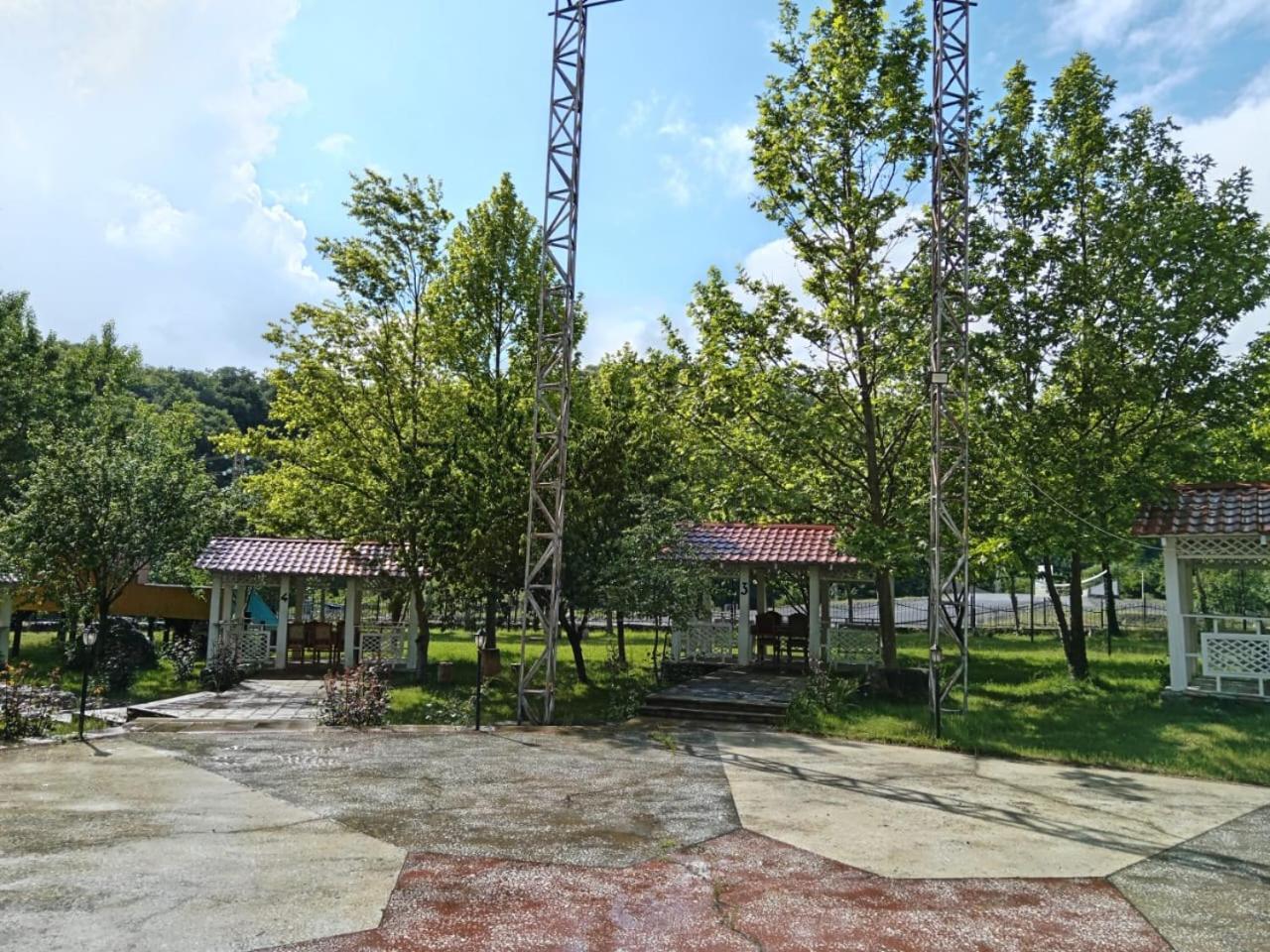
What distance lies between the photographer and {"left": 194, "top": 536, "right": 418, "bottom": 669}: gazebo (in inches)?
778

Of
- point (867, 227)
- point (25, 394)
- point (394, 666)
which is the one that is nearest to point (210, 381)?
point (25, 394)

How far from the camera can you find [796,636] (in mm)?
18891

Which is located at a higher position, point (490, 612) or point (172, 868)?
point (490, 612)

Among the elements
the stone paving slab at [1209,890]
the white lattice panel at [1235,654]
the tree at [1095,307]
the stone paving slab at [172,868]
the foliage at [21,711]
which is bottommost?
the stone paving slab at [1209,890]

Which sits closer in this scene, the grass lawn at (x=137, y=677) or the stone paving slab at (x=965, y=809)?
the stone paving slab at (x=965, y=809)

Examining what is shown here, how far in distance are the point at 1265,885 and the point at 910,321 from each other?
10499 millimetres

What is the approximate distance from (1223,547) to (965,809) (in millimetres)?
8553

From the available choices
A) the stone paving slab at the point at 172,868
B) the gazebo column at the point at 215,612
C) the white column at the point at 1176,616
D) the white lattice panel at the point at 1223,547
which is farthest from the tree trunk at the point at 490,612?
the white lattice panel at the point at 1223,547

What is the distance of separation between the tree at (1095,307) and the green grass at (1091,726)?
2532mm

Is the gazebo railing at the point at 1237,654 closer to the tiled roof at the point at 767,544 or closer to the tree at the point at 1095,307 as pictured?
the tree at the point at 1095,307

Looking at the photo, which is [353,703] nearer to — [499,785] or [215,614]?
[499,785]

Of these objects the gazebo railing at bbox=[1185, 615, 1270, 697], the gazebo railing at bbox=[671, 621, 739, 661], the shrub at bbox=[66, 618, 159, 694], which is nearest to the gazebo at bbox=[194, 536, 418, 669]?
the shrub at bbox=[66, 618, 159, 694]

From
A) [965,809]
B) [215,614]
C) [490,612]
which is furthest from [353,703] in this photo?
[215,614]

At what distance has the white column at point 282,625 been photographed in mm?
20656
